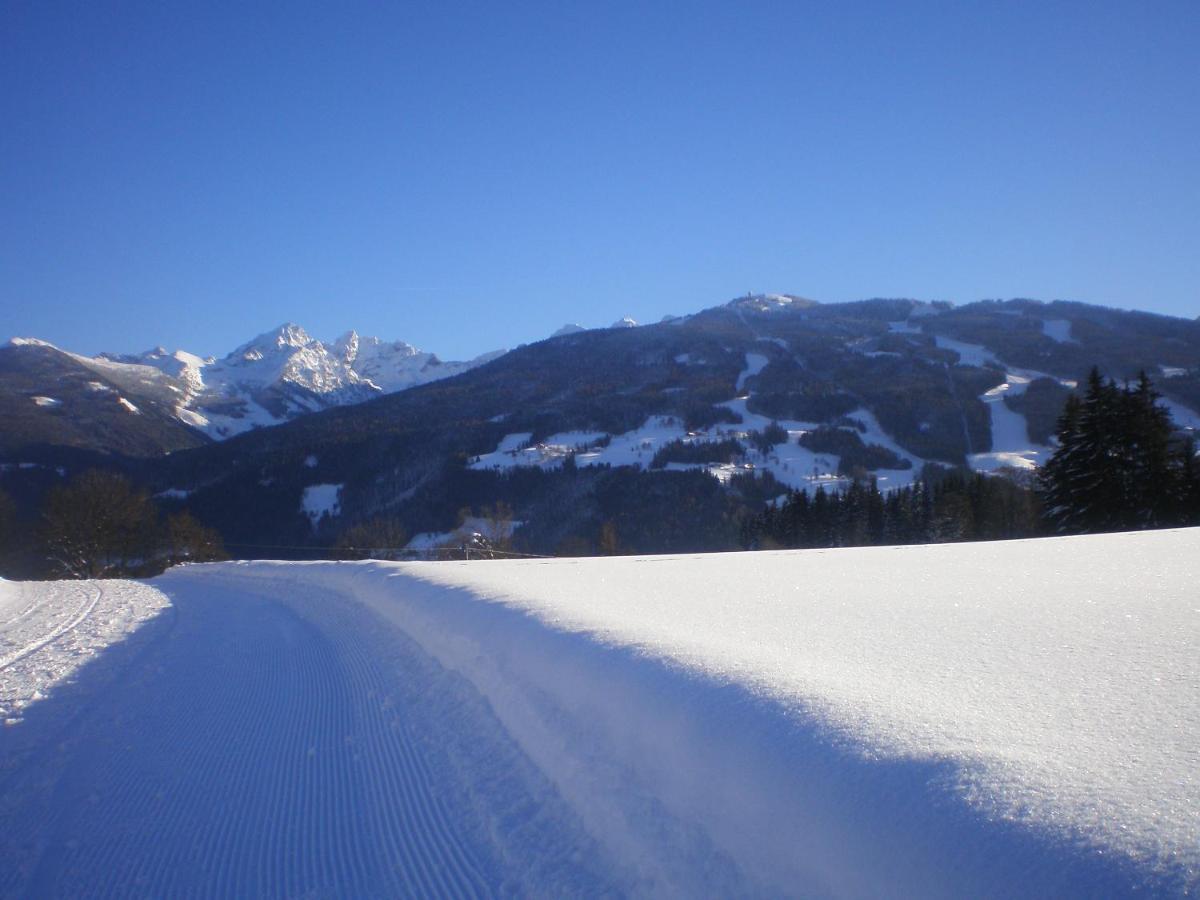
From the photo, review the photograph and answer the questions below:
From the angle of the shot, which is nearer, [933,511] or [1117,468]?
[1117,468]

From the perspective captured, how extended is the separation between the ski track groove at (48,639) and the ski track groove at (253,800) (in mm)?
2446

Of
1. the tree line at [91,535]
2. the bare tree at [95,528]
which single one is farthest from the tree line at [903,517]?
the bare tree at [95,528]

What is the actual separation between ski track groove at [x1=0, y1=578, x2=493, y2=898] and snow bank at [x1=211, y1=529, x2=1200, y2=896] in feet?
3.13

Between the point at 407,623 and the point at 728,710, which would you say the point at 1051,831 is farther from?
the point at 407,623

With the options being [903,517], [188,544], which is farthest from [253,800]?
[188,544]

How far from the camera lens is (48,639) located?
10641 millimetres

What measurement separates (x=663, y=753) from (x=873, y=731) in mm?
1269

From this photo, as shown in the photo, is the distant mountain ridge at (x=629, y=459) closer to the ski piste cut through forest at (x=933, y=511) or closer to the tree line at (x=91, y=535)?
the ski piste cut through forest at (x=933, y=511)

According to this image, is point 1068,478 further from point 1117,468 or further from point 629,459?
point 629,459

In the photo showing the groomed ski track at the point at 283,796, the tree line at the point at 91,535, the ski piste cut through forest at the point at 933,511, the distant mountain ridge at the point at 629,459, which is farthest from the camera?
the distant mountain ridge at the point at 629,459

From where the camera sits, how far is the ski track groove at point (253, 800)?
3.96 m

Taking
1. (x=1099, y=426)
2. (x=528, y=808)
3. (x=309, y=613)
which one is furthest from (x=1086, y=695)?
(x=1099, y=426)

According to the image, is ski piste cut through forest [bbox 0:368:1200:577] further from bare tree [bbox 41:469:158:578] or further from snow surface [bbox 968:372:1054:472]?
snow surface [bbox 968:372:1054:472]

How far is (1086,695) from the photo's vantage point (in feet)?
13.1
